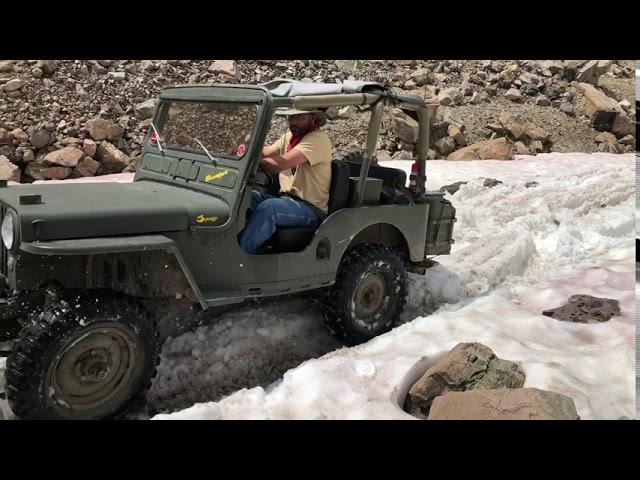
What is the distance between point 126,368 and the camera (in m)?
3.51

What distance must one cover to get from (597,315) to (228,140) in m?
3.23

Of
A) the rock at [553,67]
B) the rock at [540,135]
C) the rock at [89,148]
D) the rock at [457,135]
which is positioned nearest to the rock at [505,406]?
the rock at [89,148]

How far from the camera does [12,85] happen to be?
41.0 feet

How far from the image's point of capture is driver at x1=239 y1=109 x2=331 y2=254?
167 inches

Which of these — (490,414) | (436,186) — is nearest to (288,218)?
(490,414)

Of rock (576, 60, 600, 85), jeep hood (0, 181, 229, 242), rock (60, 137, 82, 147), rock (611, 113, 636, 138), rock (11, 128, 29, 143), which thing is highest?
rock (576, 60, 600, 85)

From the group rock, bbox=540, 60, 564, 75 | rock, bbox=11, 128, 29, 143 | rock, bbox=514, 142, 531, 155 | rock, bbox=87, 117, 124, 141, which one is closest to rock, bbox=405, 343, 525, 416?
rock, bbox=87, 117, 124, 141

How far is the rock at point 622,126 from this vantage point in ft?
55.1

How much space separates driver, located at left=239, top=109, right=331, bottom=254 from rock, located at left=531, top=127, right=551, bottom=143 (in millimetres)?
11859

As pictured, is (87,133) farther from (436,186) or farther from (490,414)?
(490,414)

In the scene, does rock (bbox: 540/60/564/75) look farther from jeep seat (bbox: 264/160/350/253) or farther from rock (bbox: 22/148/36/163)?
jeep seat (bbox: 264/160/350/253)

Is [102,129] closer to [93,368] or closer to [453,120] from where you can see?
[453,120]

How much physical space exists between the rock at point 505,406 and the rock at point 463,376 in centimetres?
29

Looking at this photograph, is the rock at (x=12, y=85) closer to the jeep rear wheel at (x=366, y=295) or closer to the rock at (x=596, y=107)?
the jeep rear wheel at (x=366, y=295)
